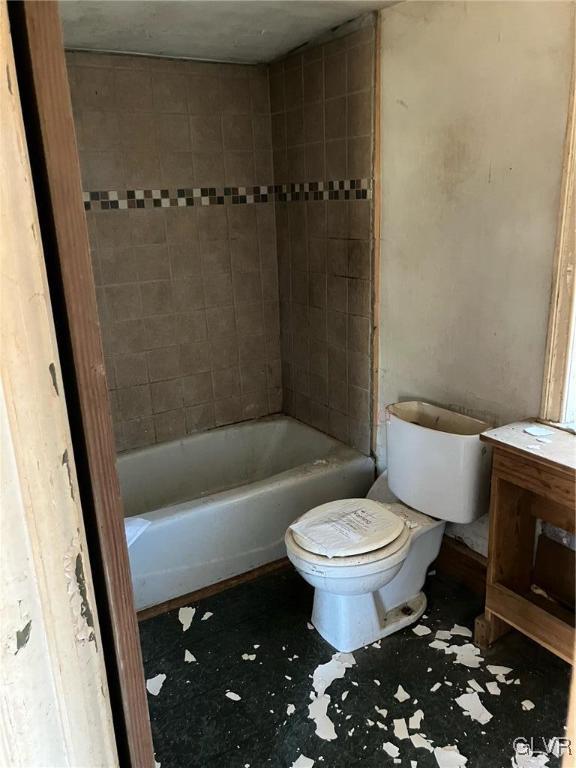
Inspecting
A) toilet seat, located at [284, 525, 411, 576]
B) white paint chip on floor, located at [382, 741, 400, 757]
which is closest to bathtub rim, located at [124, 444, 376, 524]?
toilet seat, located at [284, 525, 411, 576]

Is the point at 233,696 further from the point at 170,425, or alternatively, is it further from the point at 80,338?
the point at 80,338

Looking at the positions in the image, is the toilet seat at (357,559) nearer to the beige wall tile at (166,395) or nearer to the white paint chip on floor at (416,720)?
the white paint chip on floor at (416,720)

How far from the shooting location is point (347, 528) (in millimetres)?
2062

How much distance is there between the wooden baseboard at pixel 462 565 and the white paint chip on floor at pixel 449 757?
2.37ft

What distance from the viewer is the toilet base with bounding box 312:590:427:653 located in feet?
6.84

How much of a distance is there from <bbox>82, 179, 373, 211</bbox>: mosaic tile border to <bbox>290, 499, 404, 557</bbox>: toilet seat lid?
1.25 metres

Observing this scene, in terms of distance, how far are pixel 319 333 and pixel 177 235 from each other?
830mm

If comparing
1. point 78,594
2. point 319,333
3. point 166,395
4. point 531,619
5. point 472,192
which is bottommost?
point 531,619

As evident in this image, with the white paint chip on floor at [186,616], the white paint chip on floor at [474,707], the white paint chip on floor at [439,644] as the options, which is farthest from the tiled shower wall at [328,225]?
the white paint chip on floor at [474,707]

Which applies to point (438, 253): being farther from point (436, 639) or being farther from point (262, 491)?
point (436, 639)

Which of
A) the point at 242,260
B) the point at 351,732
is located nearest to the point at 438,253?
the point at 242,260

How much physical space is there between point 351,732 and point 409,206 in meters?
1.82

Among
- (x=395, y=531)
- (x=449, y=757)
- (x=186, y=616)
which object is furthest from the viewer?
(x=186, y=616)

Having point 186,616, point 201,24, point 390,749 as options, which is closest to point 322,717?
point 390,749
